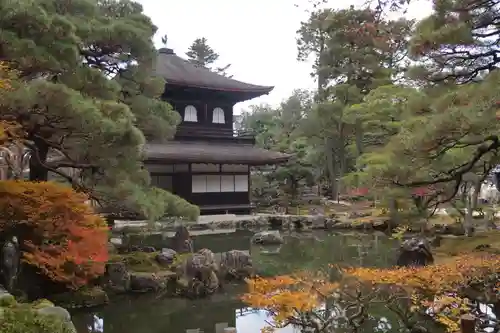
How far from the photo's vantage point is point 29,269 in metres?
7.71

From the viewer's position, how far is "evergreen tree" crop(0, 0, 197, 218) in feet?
24.7

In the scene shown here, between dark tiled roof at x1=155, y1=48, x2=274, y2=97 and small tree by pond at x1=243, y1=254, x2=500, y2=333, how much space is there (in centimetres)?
1594

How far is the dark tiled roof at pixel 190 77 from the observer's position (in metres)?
21.2

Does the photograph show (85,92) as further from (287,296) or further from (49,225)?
(287,296)

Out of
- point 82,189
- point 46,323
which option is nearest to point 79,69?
point 82,189

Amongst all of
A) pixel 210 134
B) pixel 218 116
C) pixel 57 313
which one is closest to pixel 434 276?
pixel 57 313

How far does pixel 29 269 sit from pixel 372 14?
6.45 metres

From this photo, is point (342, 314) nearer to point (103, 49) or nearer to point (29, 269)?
point (29, 269)

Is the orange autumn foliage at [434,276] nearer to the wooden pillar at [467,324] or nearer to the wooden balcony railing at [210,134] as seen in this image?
the wooden pillar at [467,324]

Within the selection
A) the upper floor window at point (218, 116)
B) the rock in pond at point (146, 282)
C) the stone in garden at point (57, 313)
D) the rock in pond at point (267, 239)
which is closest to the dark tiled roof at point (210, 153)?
the upper floor window at point (218, 116)

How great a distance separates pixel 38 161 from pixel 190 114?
43.8ft

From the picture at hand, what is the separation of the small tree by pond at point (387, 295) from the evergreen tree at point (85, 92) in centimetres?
381

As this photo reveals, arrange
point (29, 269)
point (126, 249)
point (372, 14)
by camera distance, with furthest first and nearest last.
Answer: point (126, 249) < point (29, 269) < point (372, 14)

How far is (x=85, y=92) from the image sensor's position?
9539 mm
